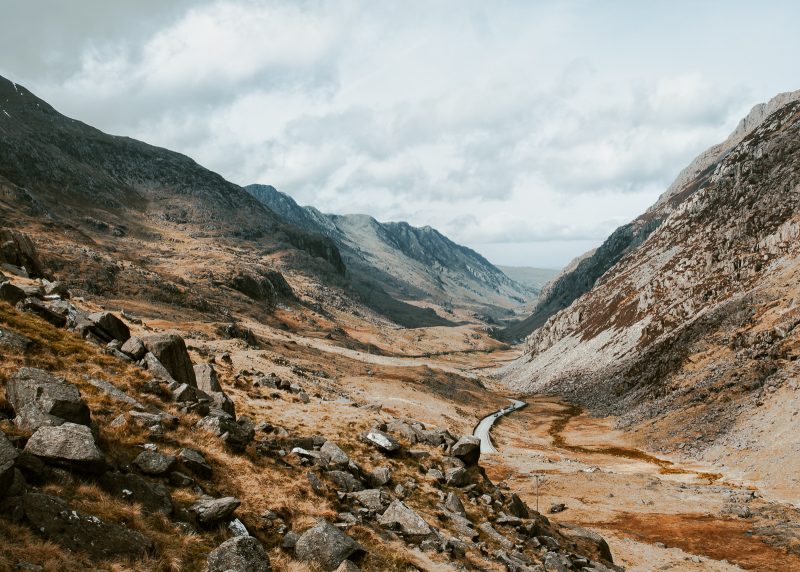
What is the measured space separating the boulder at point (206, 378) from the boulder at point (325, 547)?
1693 cm

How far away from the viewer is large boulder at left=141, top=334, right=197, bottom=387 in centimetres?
2655

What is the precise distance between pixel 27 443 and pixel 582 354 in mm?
166653

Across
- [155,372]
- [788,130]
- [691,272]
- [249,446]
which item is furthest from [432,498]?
[788,130]

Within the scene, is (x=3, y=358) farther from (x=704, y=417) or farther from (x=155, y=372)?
(x=704, y=417)

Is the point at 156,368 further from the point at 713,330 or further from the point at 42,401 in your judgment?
the point at 713,330

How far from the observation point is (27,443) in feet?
41.7

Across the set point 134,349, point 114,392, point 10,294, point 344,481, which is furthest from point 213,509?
point 10,294

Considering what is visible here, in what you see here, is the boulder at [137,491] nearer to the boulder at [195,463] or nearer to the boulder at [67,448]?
the boulder at [67,448]

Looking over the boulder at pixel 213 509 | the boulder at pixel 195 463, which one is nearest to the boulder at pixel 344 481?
the boulder at pixel 195 463

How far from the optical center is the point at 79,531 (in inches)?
437

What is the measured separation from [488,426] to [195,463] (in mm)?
89274

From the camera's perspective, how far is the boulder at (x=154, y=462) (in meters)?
15.2

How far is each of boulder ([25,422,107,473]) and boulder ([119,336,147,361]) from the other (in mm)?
12378

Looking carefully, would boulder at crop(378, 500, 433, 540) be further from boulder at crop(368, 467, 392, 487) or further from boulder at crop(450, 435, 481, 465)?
boulder at crop(450, 435, 481, 465)
